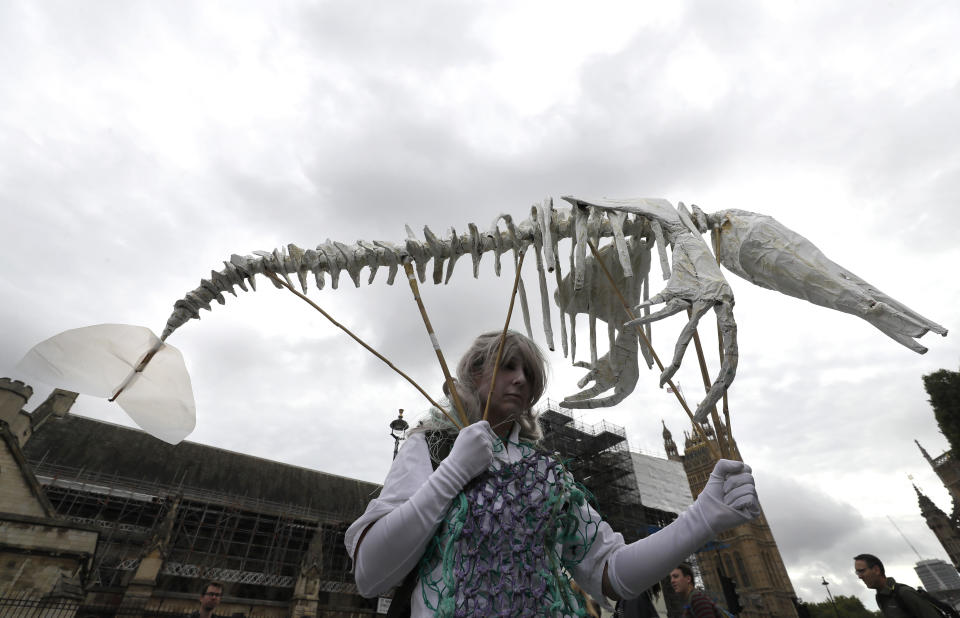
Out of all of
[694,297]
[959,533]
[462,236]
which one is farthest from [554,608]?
[959,533]

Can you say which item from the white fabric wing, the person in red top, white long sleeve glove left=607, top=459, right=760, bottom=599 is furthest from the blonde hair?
the person in red top

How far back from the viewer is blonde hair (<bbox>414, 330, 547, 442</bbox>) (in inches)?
91.7

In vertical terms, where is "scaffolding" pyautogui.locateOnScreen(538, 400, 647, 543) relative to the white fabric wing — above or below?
above

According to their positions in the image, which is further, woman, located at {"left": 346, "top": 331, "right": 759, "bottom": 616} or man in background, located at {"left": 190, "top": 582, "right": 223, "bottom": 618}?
man in background, located at {"left": 190, "top": 582, "right": 223, "bottom": 618}

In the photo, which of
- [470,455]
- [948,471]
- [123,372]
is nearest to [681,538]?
[470,455]

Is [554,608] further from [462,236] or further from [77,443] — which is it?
[77,443]

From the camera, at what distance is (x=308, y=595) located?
21766 mm

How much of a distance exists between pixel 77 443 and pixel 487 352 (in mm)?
32888

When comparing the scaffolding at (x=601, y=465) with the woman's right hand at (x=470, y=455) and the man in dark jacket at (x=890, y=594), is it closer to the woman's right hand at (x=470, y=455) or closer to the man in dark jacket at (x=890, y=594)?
the man in dark jacket at (x=890, y=594)

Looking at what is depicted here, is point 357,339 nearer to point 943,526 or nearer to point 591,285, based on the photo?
point 591,285

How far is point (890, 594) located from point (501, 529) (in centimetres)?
578

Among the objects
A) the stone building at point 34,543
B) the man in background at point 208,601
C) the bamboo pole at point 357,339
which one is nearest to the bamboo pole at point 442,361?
the bamboo pole at point 357,339

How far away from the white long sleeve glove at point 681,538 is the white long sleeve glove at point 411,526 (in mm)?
768

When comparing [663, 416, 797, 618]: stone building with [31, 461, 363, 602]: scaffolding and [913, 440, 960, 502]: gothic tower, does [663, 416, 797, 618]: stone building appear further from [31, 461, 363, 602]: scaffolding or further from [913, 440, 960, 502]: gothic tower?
[31, 461, 363, 602]: scaffolding
